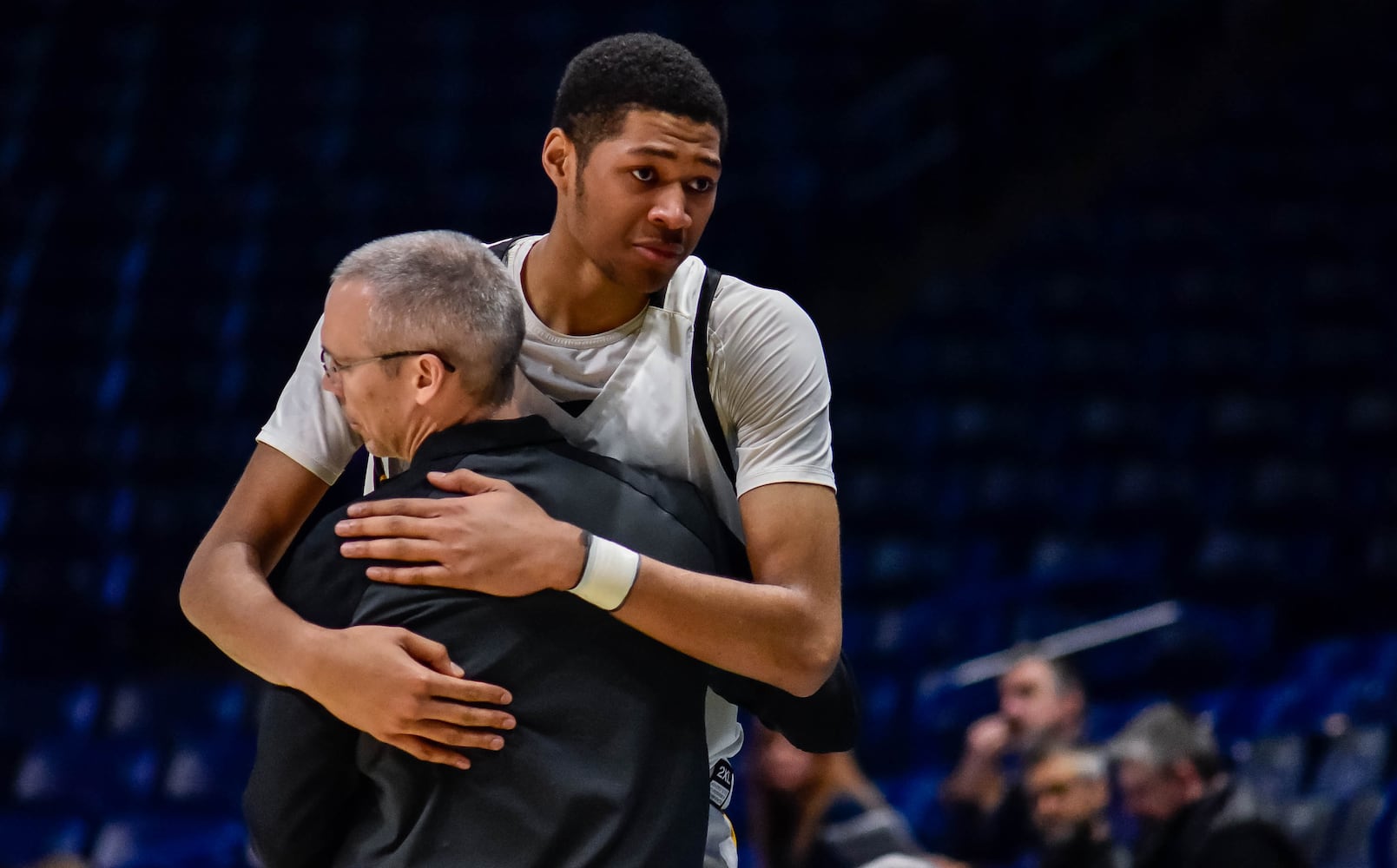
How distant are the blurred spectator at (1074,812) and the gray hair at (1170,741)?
0.35 feet

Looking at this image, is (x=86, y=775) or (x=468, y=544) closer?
(x=468, y=544)

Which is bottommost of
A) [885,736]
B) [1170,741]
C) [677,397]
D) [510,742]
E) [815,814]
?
[885,736]

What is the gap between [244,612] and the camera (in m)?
1.81

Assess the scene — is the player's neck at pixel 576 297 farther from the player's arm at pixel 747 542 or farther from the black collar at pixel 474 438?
the black collar at pixel 474 438

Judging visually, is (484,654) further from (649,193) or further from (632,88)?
(632,88)

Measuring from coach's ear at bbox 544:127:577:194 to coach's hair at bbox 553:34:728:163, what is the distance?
0.01 metres

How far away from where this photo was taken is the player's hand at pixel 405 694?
1646 millimetres

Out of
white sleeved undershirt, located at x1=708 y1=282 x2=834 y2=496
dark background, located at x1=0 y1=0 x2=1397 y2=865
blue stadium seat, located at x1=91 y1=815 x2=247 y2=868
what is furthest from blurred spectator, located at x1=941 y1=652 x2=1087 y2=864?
white sleeved undershirt, located at x1=708 y1=282 x2=834 y2=496

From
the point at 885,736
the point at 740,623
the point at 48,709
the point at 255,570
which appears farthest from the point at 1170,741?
the point at 48,709

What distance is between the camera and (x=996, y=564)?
681cm

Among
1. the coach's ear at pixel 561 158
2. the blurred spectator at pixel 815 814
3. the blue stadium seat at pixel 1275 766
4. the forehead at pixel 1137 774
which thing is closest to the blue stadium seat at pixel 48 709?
the blurred spectator at pixel 815 814

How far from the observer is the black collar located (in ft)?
5.83

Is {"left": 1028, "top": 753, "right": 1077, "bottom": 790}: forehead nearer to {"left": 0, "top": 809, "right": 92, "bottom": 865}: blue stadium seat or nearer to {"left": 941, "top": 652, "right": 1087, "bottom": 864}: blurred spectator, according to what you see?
{"left": 941, "top": 652, "right": 1087, "bottom": 864}: blurred spectator

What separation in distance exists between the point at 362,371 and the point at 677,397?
41 cm
